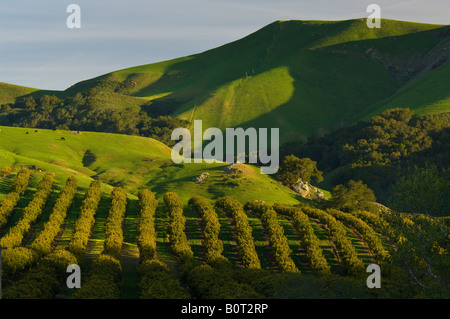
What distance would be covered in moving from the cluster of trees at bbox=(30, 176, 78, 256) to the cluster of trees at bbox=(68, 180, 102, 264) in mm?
2015

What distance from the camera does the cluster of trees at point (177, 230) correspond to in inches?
1893

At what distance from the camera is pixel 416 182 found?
37.4m

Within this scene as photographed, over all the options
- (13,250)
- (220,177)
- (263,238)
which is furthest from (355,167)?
(13,250)

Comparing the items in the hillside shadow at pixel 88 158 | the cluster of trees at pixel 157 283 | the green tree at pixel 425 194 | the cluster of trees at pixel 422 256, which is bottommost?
the cluster of trees at pixel 157 283

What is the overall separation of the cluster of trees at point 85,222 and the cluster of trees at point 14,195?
8.46 m

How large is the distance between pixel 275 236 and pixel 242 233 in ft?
13.0

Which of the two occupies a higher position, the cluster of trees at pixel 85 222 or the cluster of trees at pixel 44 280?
the cluster of trees at pixel 85 222

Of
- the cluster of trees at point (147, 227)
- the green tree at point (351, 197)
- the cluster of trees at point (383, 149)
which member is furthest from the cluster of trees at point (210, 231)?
the cluster of trees at point (383, 149)

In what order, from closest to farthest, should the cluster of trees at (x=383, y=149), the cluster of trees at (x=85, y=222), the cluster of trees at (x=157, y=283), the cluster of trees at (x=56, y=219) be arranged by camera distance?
the cluster of trees at (x=157, y=283), the cluster of trees at (x=56, y=219), the cluster of trees at (x=85, y=222), the cluster of trees at (x=383, y=149)

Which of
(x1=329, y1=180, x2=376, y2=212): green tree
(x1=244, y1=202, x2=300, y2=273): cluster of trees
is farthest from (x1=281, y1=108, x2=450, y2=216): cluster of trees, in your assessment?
(x1=244, y1=202, x2=300, y2=273): cluster of trees

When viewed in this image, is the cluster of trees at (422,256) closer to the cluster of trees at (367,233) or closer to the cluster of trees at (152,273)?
the cluster of trees at (367,233)

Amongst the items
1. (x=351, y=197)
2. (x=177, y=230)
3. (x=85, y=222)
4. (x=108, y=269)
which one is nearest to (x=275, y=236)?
(x=177, y=230)

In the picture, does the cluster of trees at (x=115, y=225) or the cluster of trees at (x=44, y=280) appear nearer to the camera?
the cluster of trees at (x=44, y=280)

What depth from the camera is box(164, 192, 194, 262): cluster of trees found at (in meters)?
48.1
